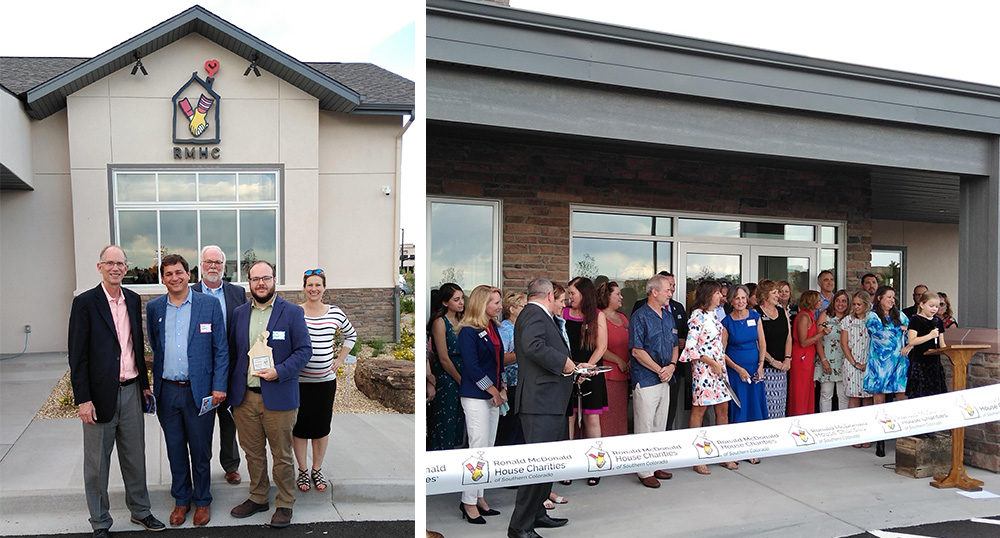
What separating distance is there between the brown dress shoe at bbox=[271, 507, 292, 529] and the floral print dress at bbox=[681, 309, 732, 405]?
3547 mm

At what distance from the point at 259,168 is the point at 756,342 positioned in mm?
4521

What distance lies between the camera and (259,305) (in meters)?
3.06

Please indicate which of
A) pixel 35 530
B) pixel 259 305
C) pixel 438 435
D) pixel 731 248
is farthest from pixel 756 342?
pixel 35 530

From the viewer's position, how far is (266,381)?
10.6 ft

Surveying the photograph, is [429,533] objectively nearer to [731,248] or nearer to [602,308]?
[602,308]

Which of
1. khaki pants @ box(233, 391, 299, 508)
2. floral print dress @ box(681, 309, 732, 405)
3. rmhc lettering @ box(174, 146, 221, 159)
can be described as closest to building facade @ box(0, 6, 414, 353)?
rmhc lettering @ box(174, 146, 221, 159)

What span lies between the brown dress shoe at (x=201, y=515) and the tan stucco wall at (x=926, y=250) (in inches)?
567

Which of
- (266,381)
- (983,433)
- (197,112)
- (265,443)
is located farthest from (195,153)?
(983,433)

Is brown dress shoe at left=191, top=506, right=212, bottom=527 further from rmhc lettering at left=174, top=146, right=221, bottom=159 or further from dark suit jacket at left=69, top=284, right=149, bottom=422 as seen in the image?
rmhc lettering at left=174, top=146, right=221, bottom=159

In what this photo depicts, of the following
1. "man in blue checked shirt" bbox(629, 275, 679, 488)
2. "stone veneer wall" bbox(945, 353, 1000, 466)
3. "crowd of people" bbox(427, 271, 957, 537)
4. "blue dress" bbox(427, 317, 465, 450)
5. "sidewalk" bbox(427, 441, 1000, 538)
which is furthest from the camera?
"stone veneer wall" bbox(945, 353, 1000, 466)

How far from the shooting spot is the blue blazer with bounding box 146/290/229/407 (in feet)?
9.07

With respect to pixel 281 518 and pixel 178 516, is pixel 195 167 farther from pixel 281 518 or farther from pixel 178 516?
pixel 281 518

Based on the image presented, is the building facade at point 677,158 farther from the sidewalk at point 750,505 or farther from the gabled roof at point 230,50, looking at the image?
the sidewalk at point 750,505

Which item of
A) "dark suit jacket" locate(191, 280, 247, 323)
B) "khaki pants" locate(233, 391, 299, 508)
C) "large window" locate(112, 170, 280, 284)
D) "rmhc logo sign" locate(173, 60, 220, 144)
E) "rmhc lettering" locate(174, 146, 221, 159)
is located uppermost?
"rmhc logo sign" locate(173, 60, 220, 144)
